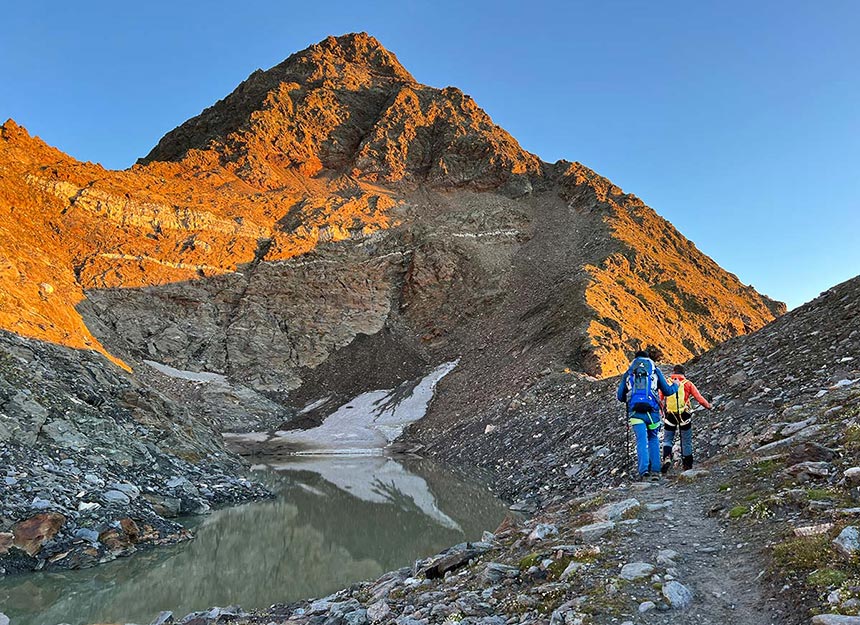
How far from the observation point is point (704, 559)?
6.09m

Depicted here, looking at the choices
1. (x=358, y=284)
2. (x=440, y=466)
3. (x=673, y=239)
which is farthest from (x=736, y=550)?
(x=673, y=239)

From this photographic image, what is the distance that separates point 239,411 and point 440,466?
3122cm

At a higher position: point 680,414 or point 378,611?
point 680,414

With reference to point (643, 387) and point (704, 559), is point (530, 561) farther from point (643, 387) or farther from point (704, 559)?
point (643, 387)

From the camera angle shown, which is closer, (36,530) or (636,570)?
(636,570)

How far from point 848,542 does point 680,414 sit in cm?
669

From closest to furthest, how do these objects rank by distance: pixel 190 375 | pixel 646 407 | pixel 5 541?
pixel 646 407
pixel 5 541
pixel 190 375

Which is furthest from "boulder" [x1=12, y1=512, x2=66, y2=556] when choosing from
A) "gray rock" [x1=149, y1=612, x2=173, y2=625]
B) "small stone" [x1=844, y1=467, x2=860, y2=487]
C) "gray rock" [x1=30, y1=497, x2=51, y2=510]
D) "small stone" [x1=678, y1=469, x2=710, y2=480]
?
"small stone" [x1=844, y1=467, x2=860, y2=487]

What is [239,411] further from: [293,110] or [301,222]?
[293,110]

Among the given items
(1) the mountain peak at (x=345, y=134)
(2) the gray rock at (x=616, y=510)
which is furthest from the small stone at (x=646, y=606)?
(1) the mountain peak at (x=345, y=134)

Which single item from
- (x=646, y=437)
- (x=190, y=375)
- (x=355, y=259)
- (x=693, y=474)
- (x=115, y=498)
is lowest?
(x=115, y=498)

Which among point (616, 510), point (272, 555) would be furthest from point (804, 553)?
point (272, 555)

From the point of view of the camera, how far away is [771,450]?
30.6ft

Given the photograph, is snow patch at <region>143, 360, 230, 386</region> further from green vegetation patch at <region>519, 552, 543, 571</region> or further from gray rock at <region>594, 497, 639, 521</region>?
green vegetation patch at <region>519, 552, 543, 571</region>
